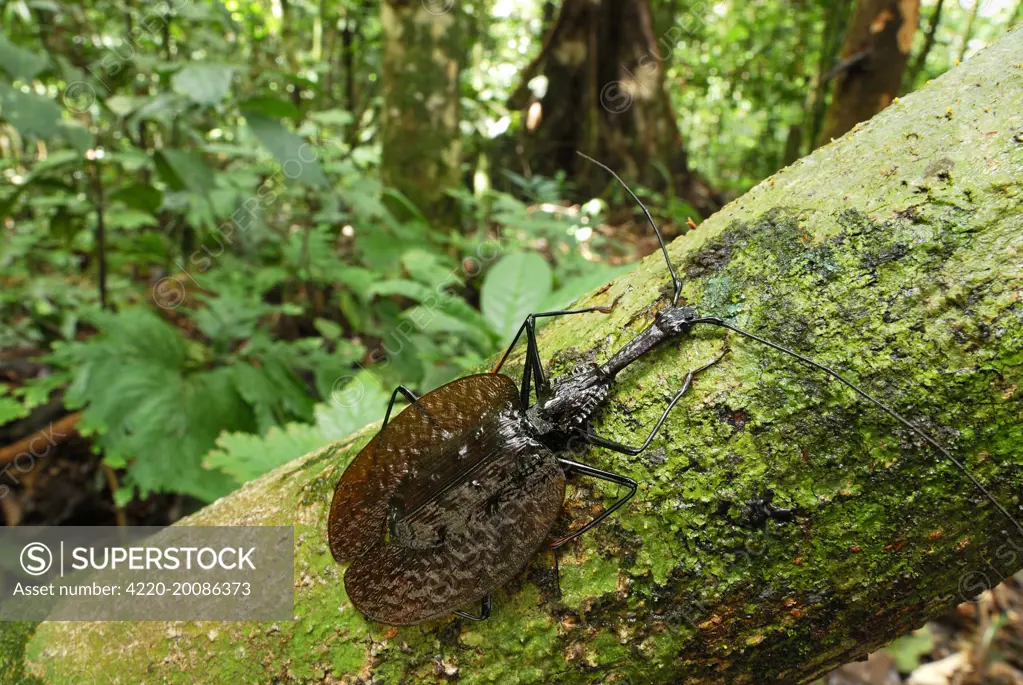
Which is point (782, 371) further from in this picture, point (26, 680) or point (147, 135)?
point (147, 135)

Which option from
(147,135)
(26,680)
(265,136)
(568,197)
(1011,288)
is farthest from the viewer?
(568,197)

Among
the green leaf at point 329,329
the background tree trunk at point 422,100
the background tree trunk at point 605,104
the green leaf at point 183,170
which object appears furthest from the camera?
the background tree trunk at point 605,104

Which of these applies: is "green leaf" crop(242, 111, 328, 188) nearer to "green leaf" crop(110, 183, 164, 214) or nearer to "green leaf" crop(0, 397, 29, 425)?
"green leaf" crop(110, 183, 164, 214)

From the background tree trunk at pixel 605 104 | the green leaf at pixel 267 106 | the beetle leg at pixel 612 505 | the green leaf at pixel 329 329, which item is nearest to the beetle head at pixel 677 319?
the beetle leg at pixel 612 505

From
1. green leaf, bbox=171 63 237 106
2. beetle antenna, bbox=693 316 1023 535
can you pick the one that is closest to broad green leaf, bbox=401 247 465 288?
green leaf, bbox=171 63 237 106

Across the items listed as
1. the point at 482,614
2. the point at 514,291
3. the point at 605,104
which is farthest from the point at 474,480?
the point at 605,104

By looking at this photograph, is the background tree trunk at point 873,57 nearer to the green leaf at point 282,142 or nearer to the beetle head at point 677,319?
the green leaf at point 282,142

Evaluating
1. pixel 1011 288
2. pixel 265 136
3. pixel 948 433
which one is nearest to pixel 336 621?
pixel 948 433
